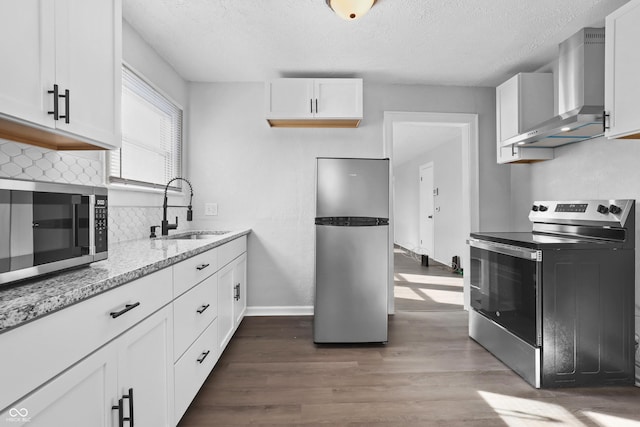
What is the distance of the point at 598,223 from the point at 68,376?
2785mm

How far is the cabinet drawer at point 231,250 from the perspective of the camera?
2.37 meters

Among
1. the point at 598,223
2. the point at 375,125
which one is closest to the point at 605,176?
the point at 598,223

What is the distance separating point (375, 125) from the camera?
3492 mm

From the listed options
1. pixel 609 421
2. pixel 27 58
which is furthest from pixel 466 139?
pixel 27 58

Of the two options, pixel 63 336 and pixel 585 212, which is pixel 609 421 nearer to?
pixel 585 212

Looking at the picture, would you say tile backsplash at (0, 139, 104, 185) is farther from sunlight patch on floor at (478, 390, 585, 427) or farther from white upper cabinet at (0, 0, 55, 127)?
sunlight patch on floor at (478, 390, 585, 427)

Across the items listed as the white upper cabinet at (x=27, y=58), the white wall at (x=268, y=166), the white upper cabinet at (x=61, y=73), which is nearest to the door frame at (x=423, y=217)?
the white wall at (x=268, y=166)

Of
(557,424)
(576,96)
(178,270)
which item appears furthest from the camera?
(576,96)

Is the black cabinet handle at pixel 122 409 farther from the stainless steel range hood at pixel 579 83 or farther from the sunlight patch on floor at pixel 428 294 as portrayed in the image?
the sunlight patch on floor at pixel 428 294

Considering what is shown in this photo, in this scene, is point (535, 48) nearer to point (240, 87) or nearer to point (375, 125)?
point (375, 125)

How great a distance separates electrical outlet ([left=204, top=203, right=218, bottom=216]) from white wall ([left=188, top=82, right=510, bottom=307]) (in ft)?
0.13

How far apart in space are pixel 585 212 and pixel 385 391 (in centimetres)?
176

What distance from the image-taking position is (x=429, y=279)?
17.2ft

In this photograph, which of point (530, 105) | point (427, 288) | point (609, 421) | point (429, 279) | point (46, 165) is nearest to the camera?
point (46, 165)
